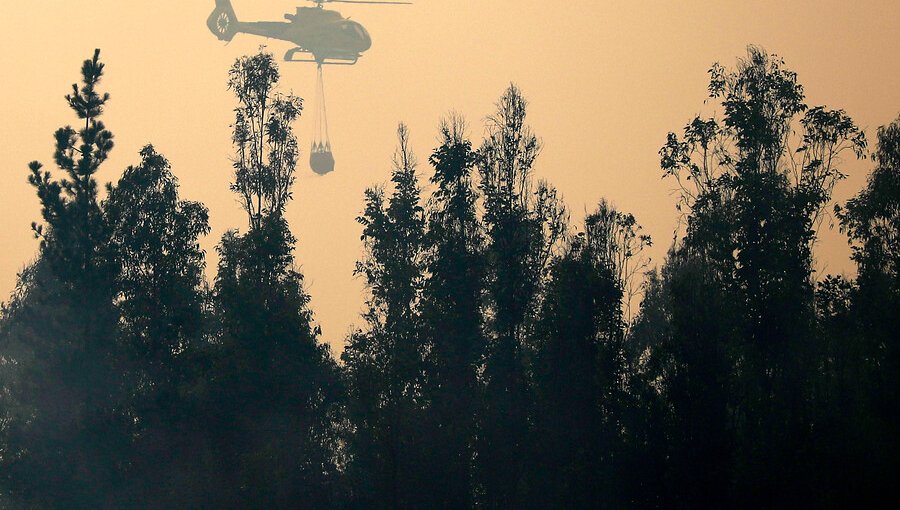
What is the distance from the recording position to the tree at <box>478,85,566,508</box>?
6894 cm

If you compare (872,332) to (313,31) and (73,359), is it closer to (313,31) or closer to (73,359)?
(73,359)

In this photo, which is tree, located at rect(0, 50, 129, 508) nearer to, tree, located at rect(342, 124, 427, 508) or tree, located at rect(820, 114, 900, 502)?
tree, located at rect(342, 124, 427, 508)

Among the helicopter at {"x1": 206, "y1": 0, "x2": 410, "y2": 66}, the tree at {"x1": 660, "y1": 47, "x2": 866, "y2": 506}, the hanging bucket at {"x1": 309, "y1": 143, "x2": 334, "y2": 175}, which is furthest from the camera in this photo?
the helicopter at {"x1": 206, "y1": 0, "x2": 410, "y2": 66}

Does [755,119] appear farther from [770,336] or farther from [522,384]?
[522,384]

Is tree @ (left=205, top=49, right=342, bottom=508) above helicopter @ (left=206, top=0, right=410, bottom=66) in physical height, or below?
below

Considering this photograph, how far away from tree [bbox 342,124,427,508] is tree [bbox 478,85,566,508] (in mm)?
3065

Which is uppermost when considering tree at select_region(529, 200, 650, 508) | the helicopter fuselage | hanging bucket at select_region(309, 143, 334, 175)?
the helicopter fuselage

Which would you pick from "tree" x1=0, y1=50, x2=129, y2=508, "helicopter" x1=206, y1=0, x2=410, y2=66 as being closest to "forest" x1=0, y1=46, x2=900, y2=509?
"tree" x1=0, y1=50, x2=129, y2=508

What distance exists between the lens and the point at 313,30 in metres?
164

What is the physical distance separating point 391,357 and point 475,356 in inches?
137

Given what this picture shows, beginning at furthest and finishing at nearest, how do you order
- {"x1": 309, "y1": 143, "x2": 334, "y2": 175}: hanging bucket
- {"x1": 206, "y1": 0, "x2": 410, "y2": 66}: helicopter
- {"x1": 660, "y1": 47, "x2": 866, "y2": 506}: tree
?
{"x1": 206, "y1": 0, "x2": 410, "y2": 66}: helicopter < {"x1": 309, "y1": 143, "x2": 334, "y2": 175}: hanging bucket < {"x1": 660, "y1": 47, "x2": 866, "y2": 506}: tree

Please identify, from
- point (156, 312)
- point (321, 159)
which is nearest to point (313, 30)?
point (321, 159)

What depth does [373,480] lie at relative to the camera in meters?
68.0

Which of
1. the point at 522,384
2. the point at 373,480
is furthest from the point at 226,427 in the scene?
the point at 522,384
